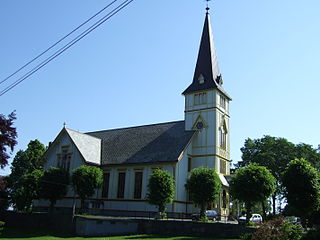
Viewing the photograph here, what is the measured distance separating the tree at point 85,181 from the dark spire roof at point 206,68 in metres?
17.2

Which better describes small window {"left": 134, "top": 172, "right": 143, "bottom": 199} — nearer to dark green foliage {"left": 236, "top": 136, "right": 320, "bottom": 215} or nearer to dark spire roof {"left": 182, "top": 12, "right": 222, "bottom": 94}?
dark spire roof {"left": 182, "top": 12, "right": 222, "bottom": 94}

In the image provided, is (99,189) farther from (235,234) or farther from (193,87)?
(235,234)

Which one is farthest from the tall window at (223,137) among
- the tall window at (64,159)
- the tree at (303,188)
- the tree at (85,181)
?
the tall window at (64,159)

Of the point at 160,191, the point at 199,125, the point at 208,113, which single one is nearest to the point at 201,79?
the point at 208,113

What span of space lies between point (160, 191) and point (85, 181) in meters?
11.2

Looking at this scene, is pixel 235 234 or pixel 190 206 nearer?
pixel 235 234

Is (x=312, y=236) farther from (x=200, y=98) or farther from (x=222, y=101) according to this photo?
(x=222, y=101)

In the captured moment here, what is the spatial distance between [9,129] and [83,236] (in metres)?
11.6

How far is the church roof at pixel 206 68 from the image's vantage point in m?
46.9

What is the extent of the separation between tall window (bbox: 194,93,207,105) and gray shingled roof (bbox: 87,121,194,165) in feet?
11.8

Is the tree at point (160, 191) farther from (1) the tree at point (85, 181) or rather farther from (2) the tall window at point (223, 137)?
(2) the tall window at point (223, 137)

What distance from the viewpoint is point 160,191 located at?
112 ft

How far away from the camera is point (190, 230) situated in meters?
28.8

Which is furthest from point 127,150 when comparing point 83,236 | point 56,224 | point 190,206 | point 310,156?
point 310,156
